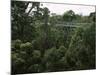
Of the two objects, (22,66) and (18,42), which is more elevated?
(18,42)

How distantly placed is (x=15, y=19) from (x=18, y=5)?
0.16 metres

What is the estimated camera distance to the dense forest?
6.19 feet

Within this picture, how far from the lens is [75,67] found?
207 cm

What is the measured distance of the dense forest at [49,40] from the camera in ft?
6.19

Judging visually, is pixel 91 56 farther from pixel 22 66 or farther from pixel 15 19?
pixel 15 19

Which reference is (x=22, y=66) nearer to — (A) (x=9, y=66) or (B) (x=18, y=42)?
(A) (x=9, y=66)

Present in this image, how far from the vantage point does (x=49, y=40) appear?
1994mm

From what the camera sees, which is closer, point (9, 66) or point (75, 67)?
point (9, 66)

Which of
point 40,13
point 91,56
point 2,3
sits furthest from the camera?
point 91,56

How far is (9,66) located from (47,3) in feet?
2.77

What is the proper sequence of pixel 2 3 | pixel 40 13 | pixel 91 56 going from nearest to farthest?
pixel 2 3, pixel 40 13, pixel 91 56

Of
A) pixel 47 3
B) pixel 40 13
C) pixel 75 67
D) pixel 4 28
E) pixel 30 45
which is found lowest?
pixel 75 67

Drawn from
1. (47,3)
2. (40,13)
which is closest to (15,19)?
(40,13)

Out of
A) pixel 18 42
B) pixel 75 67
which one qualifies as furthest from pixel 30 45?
pixel 75 67
